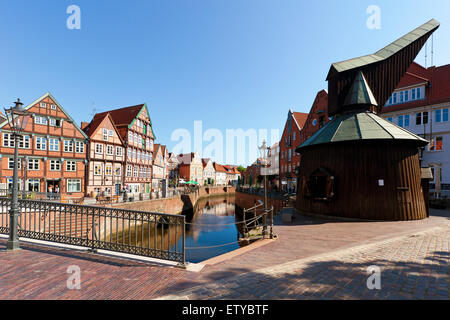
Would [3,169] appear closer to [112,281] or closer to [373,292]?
[112,281]

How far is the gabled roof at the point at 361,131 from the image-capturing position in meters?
12.6

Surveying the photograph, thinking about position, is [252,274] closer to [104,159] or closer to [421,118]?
[104,159]

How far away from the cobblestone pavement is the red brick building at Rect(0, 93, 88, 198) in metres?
23.8

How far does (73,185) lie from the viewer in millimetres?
24438

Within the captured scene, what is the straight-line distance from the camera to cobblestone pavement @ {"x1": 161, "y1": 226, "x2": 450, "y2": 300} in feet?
12.5

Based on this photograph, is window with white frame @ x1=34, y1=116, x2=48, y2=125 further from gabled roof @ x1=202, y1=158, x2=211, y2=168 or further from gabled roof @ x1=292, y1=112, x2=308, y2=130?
gabled roof @ x1=202, y1=158, x2=211, y2=168

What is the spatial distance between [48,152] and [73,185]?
446 centimetres

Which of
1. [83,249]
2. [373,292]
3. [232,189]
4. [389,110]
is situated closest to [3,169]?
[83,249]

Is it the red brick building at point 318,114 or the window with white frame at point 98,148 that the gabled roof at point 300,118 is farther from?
the window with white frame at point 98,148

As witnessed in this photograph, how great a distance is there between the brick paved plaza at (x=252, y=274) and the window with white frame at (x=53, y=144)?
20.2 meters

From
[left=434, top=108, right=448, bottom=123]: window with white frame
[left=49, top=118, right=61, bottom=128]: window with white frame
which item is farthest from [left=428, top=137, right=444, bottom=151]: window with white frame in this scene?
[left=49, top=118, right=61, bottom=128]: window with white frame

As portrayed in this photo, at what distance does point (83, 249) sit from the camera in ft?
20.9

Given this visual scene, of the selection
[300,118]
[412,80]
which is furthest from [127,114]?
[412,80]
